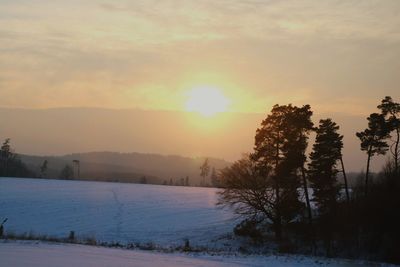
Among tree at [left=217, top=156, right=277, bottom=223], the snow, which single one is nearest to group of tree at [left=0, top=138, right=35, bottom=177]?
the snow

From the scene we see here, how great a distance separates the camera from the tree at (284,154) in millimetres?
52188

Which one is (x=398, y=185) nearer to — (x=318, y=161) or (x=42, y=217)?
(x=318, y=161)

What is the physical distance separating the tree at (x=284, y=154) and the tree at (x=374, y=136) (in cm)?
756

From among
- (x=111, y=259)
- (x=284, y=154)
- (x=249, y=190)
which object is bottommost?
(x=111, y=259)

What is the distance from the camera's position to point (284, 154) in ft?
173

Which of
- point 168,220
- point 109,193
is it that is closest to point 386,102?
point 168,220

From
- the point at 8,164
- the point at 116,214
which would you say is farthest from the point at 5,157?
the point at 116,214

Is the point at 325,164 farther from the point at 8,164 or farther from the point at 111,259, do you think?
Result: the point at 8,164

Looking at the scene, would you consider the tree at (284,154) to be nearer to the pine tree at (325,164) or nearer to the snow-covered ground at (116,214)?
the pine tree at (325,164)

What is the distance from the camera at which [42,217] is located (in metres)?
68.7

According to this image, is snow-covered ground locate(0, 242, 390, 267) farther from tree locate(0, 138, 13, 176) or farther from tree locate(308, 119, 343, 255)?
tree locate(0, 138, 13, 176)

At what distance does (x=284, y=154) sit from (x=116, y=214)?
96.5 feet

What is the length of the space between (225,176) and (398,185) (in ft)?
59.9

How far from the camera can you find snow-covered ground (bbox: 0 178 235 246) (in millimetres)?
58938
